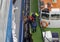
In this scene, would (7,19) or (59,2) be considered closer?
(7,19)

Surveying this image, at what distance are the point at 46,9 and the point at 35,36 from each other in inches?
33.7

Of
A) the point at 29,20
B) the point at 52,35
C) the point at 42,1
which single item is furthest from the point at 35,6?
the point at 52,35

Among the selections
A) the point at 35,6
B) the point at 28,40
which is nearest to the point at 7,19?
the point at 28,40

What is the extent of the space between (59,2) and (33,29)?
4.44 ft

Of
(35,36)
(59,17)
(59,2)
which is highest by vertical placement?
(59,2)

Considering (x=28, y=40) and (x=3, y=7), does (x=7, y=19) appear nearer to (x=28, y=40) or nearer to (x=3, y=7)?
(x=3, y=7)

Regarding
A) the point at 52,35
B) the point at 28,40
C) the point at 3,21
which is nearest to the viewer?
the point at 3,21

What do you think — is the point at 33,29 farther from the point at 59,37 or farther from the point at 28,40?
the point at 28,40

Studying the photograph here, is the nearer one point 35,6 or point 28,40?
point 28,40

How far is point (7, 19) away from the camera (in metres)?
0.97

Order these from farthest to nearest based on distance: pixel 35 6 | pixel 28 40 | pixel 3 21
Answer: pixel 35 6
pixel 28 40
pixel 3 21

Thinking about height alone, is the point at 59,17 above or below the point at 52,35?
above

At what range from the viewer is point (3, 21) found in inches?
36.2

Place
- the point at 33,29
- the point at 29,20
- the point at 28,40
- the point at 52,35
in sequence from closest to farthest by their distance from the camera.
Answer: the point at 28,40 < the point at 52,35 < the point at 29,20 < the point at 33,29
